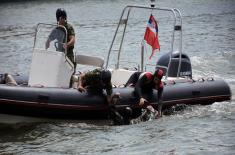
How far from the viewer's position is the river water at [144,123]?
32.8 ft

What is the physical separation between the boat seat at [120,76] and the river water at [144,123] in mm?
1427

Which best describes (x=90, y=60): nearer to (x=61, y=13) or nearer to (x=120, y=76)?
(x=120, y=76)

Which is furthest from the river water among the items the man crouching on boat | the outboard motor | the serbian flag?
the serbian flag

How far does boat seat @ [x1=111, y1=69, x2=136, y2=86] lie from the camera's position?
12.7 metres

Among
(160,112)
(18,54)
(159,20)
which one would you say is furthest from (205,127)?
(159,20)

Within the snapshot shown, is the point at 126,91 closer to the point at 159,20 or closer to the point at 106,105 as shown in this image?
the point at 106,105

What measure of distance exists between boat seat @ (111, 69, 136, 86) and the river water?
1427 millimetres

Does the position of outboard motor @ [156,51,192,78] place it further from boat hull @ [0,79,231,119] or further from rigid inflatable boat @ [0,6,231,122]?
boat hull @ [0,79,231,119]

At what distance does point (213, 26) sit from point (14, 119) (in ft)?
64.5

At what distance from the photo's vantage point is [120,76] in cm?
1276

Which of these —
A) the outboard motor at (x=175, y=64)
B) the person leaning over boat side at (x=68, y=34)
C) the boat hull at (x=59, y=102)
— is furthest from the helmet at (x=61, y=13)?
the outboard motor at (x=175, y=64)

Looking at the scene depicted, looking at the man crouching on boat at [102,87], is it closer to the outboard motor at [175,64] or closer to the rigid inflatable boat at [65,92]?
the rigid inflatable boat at [65,92]

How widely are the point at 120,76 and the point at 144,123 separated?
1.69m

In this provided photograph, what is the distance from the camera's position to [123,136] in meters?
10.5
